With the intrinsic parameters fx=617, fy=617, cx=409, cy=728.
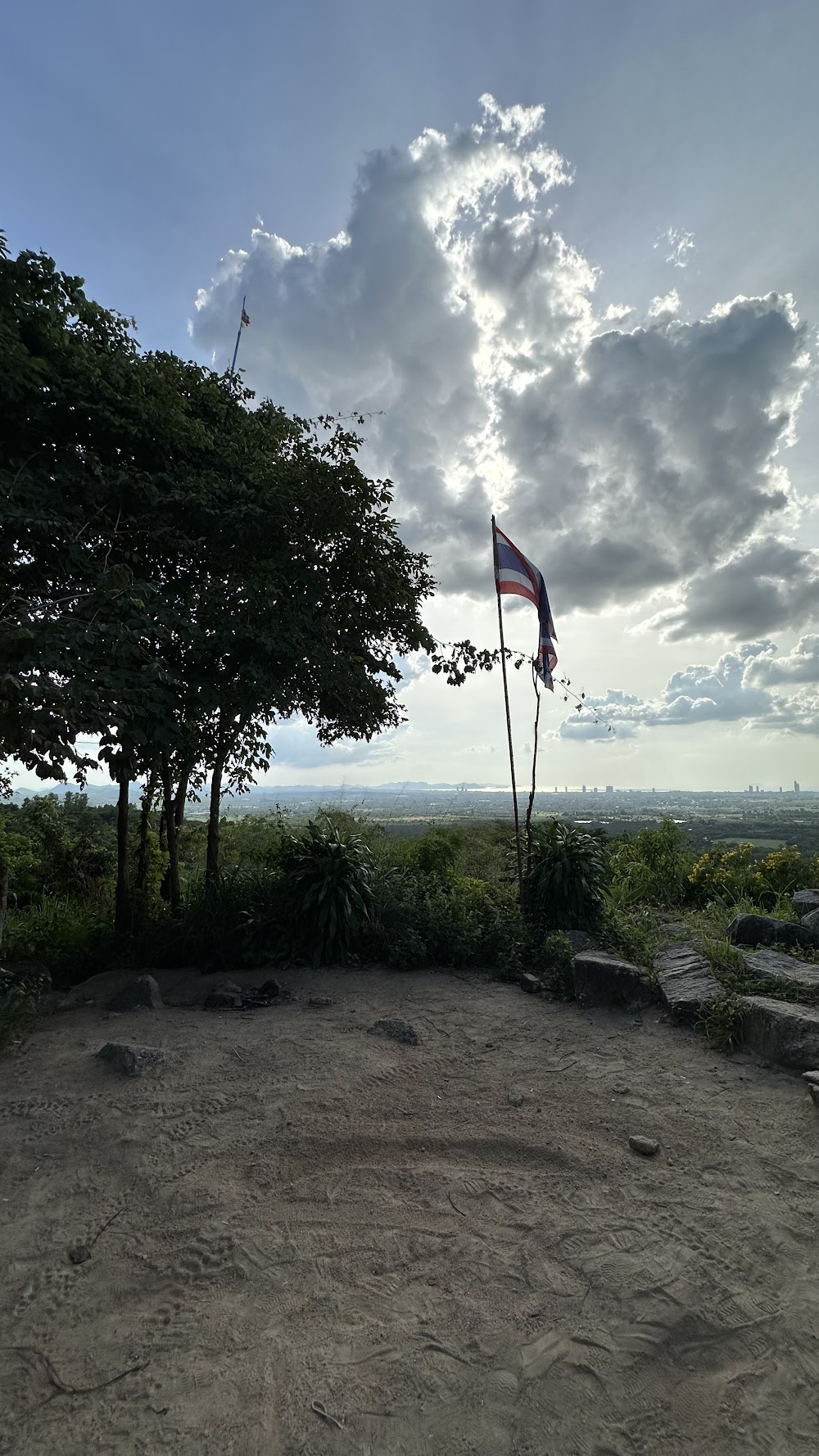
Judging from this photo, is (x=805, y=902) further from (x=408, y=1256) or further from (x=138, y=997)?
(x=138, y=997)

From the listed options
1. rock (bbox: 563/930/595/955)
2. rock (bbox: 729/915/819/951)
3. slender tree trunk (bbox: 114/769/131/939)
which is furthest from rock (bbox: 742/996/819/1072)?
slender tree trunk (bbox: 114/769/131/939)

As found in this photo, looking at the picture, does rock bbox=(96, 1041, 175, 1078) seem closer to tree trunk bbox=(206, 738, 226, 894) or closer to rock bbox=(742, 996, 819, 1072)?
tree trunk bbox=(206, 738, 226, 894)

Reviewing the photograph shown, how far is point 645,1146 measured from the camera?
11.1 feet

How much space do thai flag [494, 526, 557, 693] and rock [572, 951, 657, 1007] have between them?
3.65 metres

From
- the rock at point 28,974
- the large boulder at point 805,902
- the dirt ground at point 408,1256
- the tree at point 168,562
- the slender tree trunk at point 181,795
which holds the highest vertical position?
the tree at point 168,562

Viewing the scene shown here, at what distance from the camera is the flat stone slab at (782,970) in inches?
206

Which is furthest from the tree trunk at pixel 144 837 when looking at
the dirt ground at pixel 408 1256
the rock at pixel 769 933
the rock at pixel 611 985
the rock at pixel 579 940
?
the rock at pixel 769 933

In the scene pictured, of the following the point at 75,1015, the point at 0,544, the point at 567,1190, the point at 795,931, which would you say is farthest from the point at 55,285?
the point at 795,931

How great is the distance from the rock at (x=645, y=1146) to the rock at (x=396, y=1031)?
1856mm

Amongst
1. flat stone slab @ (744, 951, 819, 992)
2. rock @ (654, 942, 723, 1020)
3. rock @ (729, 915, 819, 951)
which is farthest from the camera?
rock @ (729, 915, 819, 951)

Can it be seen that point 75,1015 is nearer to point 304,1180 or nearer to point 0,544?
point 304,1180

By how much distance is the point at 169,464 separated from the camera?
630cm

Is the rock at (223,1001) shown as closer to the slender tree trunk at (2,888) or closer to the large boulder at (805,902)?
the slender tree trunk at (2,888)

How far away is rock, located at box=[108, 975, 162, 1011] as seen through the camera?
5605 mm
